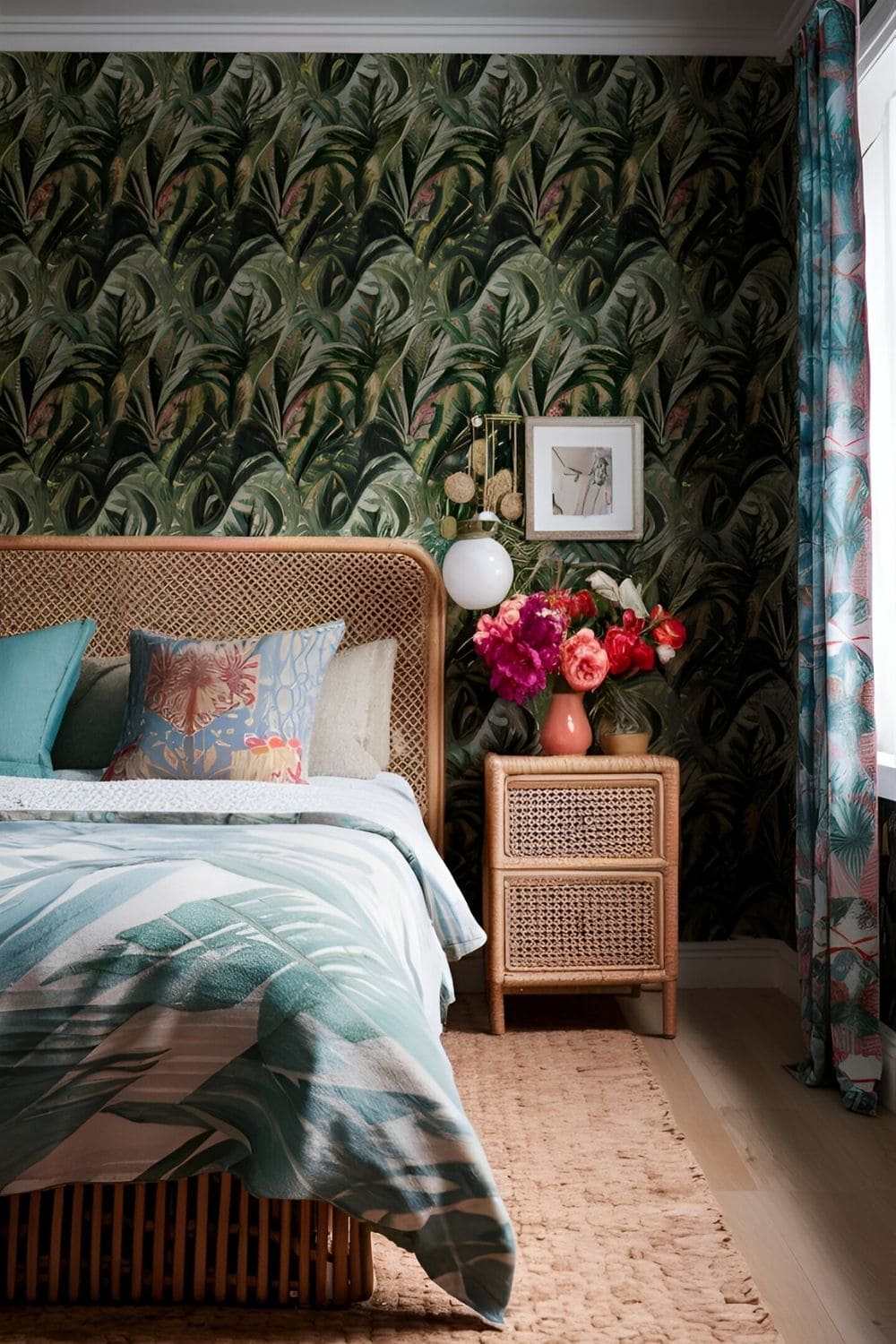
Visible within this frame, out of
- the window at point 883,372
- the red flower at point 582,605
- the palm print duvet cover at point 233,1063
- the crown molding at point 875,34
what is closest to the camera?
the palm print duvet cover at point 233,1063

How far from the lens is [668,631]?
3.00m

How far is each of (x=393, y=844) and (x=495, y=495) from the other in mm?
1537

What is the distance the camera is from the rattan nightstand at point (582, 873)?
2.82m

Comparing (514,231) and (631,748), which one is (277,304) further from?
(631,748)

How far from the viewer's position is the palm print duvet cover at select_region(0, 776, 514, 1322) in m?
1.32

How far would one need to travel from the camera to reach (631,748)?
2990mm

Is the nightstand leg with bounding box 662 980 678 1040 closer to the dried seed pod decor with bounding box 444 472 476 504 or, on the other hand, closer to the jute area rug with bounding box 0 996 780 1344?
the jute area rug with bounding box 0 996 780 1344

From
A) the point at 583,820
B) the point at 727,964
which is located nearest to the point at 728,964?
the point at 727,964

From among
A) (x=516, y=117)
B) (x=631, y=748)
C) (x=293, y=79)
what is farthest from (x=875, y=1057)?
(x=293, y=79)

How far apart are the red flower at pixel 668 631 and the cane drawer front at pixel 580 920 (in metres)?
0.66

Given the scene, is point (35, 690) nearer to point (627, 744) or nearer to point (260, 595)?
point (260, 595)

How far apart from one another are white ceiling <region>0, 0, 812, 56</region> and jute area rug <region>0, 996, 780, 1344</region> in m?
2.95

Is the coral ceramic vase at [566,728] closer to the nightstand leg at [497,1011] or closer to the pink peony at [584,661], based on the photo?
the pink peony at [584,661]

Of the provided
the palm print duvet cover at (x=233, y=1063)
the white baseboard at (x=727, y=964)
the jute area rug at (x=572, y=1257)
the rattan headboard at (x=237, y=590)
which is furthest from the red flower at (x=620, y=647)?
the palm print duvet cover at (x=233, y=1063)
